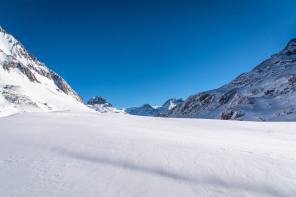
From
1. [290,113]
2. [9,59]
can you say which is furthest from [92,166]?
[9,59]

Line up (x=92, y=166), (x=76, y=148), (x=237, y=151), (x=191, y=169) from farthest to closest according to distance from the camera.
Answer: (x=76, y=148)
(x=237, y=151)
(x=92, y=166)
(x=191, y=169)

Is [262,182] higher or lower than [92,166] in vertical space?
lower

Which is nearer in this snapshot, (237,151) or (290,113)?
(237,151)

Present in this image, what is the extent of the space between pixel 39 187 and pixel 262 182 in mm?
5351

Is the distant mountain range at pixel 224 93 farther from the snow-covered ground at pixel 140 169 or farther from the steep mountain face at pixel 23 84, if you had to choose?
the snow-covered ground at pixel 140 169

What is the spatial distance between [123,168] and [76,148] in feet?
7.99

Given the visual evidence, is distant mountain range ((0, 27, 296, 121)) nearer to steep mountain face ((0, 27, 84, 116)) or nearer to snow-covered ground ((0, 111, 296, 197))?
steep mountain face ((0, 27, 84, 116))

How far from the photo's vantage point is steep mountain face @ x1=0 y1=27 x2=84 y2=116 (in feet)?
214

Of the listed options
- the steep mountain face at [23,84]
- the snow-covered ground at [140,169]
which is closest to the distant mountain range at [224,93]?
the steep mountain face at [23,84]

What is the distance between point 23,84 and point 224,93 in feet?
400

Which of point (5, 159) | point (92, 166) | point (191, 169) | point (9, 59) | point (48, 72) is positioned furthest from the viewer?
point (48, 72)

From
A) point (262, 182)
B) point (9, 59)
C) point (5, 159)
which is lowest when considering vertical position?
point (262, 182)

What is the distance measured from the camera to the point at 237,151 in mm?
5199

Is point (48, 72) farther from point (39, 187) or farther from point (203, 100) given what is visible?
point (39, 187)
